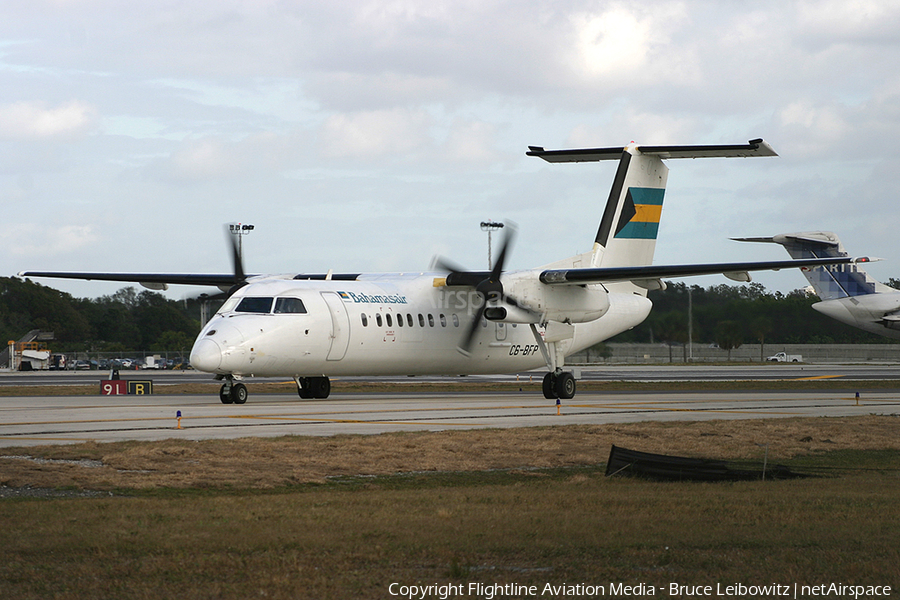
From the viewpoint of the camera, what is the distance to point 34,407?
78.7ft

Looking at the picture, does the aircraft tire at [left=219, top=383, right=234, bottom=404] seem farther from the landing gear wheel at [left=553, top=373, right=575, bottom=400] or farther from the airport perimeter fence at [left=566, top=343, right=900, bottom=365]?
the airport perimeter fence at [left=566, top=343, right=900, bottom=365]

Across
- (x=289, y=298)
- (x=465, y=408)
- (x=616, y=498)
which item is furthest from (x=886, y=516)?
(x=289, y=298)

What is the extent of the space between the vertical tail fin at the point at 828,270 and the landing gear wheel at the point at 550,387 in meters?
17.0

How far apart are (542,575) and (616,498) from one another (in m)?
3.53

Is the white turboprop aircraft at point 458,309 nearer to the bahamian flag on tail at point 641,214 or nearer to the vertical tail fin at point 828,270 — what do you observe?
the bahamian flag on tail at point 641,214

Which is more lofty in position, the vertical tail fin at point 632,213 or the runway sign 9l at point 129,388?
the vertical tail fin at point 632,213

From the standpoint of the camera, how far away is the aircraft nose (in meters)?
23.1

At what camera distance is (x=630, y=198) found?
3325cm

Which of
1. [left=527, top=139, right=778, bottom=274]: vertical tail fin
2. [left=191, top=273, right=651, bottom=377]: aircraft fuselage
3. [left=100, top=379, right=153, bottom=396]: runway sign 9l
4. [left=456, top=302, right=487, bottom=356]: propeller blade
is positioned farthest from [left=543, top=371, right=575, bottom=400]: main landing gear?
[left=100, top=379, right=153, bottom=396]: runway sign 9l

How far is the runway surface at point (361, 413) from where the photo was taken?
1706cm

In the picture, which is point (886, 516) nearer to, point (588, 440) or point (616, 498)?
point (616, 498)

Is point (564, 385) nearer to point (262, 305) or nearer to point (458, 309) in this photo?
point (458, 309)

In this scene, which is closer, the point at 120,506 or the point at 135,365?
the point at 120,506

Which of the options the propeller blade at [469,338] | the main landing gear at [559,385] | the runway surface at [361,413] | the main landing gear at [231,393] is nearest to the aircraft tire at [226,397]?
the main landing gear at [231,393]
